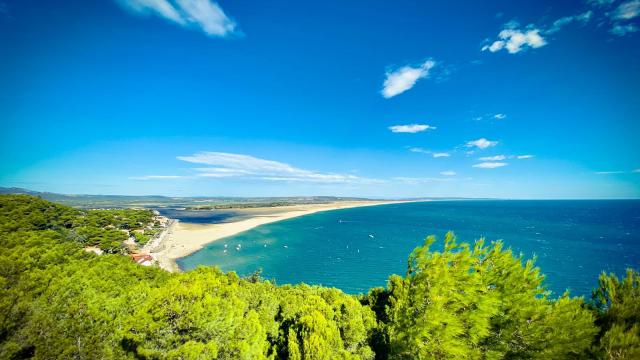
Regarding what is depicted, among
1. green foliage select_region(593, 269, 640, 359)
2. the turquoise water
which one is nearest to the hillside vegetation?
green foliage select_region(593, 269, 640, 359)

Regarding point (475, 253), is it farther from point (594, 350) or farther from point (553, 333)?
point (594, 350)

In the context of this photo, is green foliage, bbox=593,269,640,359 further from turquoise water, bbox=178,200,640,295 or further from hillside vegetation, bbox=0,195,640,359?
turquoise water, bbox=178,200,640,295

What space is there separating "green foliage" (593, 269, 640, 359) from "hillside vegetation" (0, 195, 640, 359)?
5 cm

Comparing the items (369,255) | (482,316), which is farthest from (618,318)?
(369,255)

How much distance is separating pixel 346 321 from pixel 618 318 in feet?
46.0

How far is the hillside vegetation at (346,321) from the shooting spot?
12.1m

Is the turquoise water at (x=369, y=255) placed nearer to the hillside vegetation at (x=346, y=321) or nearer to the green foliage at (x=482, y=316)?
the hillside vegetation at (x=346, y=321)

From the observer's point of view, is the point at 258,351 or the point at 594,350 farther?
the point at 258,351

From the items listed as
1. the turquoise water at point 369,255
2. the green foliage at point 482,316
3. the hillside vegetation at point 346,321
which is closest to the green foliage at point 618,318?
the hillside vegetation at point 346,321

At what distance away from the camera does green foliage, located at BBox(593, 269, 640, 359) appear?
1085cm

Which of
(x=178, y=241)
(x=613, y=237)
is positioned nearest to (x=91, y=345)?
(x=178, y=241)

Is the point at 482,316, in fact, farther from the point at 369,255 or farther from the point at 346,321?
the point at 369,255

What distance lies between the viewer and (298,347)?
Answer: 1345cm

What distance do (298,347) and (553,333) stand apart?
12858mm
